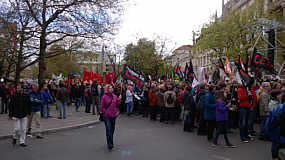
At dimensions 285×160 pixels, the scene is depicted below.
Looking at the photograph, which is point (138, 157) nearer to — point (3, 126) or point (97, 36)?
point (3, 126)

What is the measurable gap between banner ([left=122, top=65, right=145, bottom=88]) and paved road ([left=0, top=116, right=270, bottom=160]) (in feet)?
17.9

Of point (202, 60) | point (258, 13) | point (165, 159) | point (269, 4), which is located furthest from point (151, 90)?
point (202, 60)

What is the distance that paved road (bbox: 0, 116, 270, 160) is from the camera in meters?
6.69

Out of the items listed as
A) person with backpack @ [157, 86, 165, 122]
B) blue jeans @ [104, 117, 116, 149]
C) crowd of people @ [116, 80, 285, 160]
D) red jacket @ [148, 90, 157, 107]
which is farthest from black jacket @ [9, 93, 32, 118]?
red jacket @ [148, 90, 157, 107]

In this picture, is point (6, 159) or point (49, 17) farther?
point (49, 17)

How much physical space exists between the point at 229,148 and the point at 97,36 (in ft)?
42.0

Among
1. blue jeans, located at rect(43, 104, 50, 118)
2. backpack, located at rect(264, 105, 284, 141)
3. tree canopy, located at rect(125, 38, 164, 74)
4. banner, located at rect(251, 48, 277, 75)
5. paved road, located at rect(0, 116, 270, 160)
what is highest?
tree canopy, located at rect(125, 38, 164, 74)

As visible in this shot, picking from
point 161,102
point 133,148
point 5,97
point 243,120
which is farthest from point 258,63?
point 5,97

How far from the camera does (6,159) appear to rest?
6402 millimetres

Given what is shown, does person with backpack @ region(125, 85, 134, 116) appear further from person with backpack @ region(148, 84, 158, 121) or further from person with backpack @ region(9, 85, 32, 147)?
person with backpack @ region(9, 85, 32, 147)

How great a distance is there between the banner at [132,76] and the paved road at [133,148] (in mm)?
5448

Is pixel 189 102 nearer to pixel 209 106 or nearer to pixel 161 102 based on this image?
pixel 209 106

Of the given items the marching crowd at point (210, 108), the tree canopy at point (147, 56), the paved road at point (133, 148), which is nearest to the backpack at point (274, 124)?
the marching crowd at point (210, 108)

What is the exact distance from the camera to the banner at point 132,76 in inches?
589
